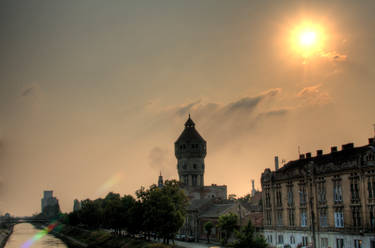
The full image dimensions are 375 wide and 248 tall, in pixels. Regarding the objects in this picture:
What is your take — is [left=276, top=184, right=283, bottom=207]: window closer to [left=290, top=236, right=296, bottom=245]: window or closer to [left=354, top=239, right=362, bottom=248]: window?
[left=290, top=236, right=296, bottom=245]: window

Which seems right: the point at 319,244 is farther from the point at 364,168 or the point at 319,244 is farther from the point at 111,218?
the point at 111,218

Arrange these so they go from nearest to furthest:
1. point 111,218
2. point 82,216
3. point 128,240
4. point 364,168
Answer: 1. point 364,168
2. point 128,240
3. point 111,218
4. point 82,216

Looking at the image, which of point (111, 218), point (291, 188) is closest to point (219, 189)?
point (111, 218)

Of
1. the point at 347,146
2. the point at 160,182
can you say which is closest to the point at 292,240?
the point at 347,146

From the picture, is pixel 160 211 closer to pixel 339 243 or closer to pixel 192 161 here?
pixel 339 243

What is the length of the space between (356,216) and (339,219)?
368 centimetres

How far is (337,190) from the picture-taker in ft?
217

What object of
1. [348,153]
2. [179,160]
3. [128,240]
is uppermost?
[179,160]

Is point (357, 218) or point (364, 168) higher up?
point (364, 168)

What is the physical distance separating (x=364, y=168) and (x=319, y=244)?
48.1ft

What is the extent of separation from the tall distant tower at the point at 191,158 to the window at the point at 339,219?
9593 cm

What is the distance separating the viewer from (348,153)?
67.4 m

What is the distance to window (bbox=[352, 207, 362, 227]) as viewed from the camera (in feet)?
202

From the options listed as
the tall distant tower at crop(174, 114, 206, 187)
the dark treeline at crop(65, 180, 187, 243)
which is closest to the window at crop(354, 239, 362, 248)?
the dark treeline at crop(65, 180, 187, 243)
